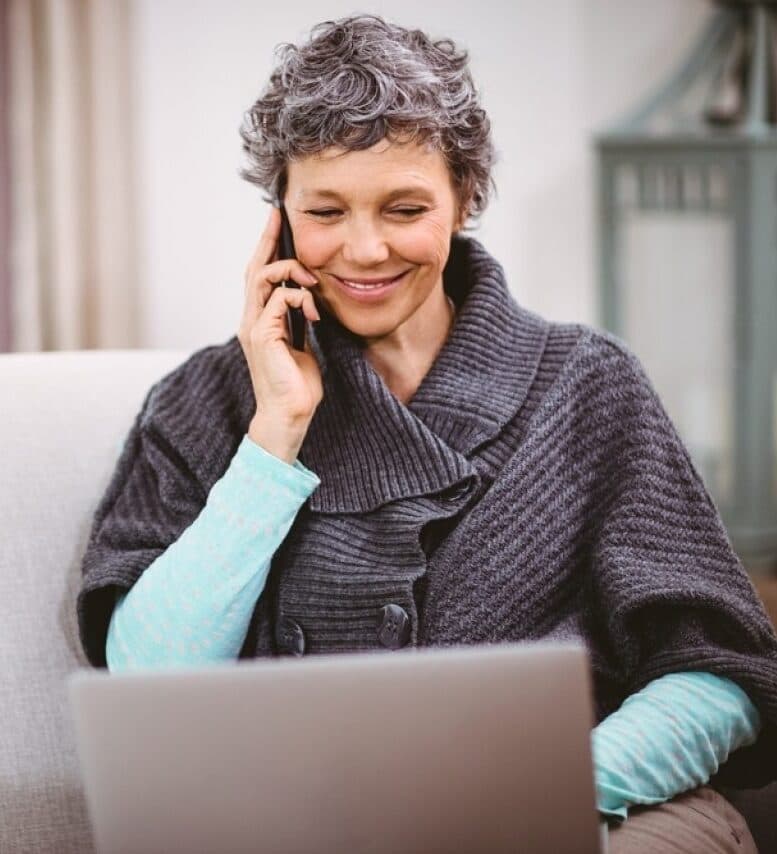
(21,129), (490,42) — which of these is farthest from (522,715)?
(490,42)

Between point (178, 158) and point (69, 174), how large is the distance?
1.05 feet

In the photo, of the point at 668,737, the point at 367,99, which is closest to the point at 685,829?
the point at 668,737

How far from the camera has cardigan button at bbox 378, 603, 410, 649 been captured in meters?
1.20

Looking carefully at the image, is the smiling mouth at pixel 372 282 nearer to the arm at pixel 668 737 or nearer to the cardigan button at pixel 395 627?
the cardigan button at pixel 395 627

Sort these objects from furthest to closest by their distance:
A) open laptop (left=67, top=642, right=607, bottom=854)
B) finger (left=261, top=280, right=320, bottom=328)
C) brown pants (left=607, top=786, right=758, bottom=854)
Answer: finger (left=261, top=280, right=320, bottom=328), brown pants (left=607, top=786, right=758, bottom=854), open laptop (left=67, top=642, right=607, bottom=854)

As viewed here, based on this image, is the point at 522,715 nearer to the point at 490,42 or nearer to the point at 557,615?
the point at 557,615

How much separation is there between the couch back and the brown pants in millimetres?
596

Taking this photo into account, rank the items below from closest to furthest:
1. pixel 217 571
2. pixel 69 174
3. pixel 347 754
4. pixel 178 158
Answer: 1. pixel 347 754
2. pixel 217 571
3. pixel 69 174
4. pixel 178 158

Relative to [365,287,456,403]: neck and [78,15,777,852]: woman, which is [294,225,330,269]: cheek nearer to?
[78,15,777,852]: woman

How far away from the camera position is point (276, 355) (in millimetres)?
1271

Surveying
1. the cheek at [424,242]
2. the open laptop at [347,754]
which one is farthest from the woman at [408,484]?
the open laptop at [347,754]

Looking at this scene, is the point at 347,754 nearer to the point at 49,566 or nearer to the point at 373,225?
the point at 373,225

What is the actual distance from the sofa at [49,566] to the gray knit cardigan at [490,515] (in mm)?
71

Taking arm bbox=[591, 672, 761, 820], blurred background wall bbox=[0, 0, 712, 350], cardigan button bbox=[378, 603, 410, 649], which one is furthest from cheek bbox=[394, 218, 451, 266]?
blurred background wall bbox=[0, 0, 712, 350]
